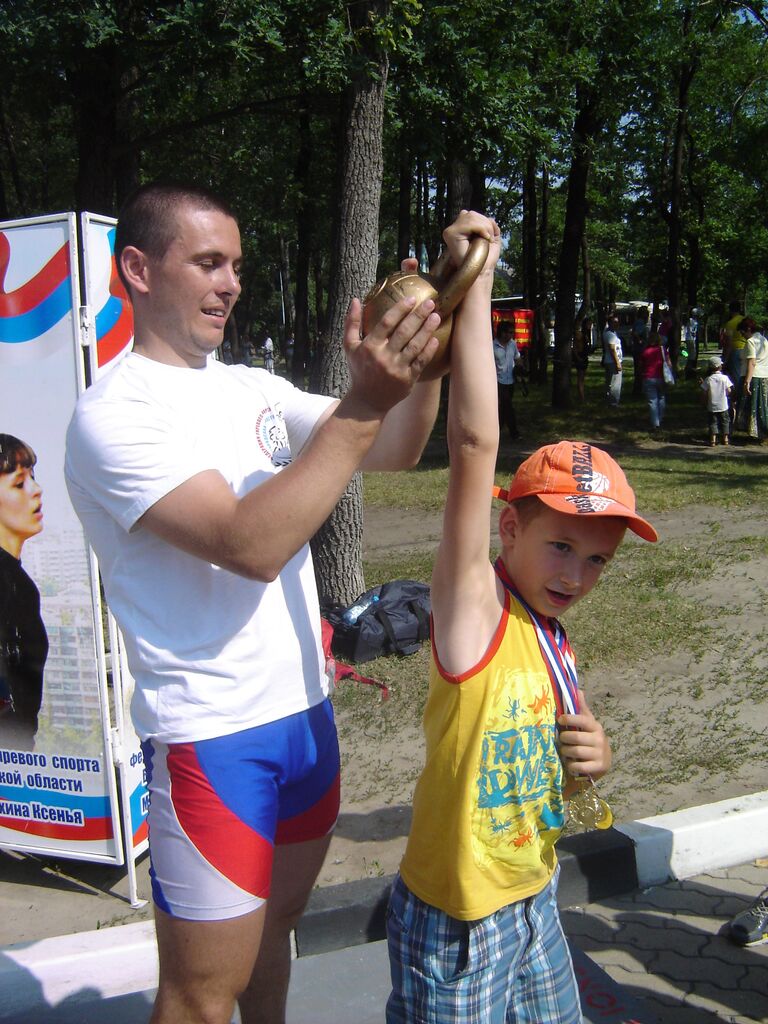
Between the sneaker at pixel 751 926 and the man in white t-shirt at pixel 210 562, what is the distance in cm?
184

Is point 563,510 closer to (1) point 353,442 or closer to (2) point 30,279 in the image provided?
(1) point 353,442

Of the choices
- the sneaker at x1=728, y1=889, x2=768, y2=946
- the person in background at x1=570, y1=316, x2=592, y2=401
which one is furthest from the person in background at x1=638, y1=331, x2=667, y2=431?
the sneaker at x1=728, y1=889, x2=768, y2=946

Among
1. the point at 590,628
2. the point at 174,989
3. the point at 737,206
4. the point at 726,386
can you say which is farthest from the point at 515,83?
the point at 737,206

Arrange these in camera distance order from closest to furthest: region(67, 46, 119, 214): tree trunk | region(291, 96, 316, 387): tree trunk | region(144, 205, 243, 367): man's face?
1. region(144, 205, 243, 367): man's face
2. region(67, 46, 119, 214): tree trunk
3. region(291, 96, 316, 387): tree trunk

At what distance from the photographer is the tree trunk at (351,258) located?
19.6 ft

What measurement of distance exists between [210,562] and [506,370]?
13.2 metres

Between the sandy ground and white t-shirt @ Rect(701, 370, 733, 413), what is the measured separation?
25.0 feet

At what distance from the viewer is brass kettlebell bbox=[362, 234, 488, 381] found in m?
1.47

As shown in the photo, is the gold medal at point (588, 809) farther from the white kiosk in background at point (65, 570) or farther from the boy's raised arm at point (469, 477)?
the white kiosk in background at point (65, 570)

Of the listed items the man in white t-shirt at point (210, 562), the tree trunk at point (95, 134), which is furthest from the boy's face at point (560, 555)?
the tree trunk at point (95, 134)

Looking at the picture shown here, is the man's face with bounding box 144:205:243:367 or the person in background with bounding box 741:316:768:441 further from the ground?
the person in background with bounding box 741:316:768:441

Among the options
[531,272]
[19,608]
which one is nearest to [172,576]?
[19,608]

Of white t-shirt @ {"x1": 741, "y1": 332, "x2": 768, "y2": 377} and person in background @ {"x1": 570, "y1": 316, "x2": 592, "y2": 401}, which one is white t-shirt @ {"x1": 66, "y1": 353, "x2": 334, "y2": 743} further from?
person in background @ {"x1": 570, "y1": 316, "x2": 592, "y2": 401}

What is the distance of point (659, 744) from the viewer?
4559 mm
